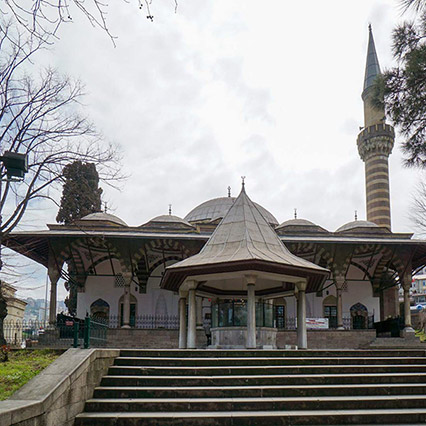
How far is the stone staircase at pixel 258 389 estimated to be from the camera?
7082 millimetres

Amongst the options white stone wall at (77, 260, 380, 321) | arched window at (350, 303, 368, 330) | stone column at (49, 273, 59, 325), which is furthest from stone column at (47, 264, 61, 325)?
arched window at (350, 303, 368, 330)

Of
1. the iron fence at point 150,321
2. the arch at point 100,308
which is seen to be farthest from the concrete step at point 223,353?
the arch at point 100,308

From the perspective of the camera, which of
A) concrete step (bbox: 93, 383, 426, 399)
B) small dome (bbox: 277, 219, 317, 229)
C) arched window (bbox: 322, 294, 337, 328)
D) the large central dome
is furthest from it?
the large central dome

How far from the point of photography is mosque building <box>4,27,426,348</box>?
43.3 ft

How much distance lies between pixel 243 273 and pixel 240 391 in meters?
4.69

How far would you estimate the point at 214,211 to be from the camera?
111 feet

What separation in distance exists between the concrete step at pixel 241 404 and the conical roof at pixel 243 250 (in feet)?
15.4

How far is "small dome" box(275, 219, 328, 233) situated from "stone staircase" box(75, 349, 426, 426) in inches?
638

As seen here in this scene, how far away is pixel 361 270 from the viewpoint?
26891mm

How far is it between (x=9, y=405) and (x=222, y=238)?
29.4ft

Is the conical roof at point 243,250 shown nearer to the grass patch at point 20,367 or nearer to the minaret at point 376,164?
the grass patch at point 20,367

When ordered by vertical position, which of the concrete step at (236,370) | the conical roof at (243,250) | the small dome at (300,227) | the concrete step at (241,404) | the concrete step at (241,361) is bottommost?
the concrete step at (241,404)

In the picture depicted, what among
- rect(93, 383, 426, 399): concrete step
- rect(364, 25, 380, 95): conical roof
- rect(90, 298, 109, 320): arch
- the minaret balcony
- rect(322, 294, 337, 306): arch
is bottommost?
rect(93, 383, 426, 399): concrete step

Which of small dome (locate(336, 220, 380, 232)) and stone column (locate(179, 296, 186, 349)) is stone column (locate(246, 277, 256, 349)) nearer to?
stone column (locate(179, 296, 186, 349))
